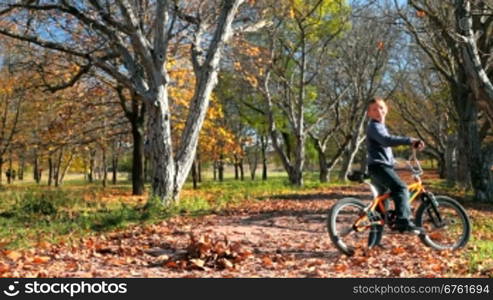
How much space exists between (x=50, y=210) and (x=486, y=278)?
10038mm

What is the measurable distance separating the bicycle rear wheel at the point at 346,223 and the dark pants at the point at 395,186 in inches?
16.1

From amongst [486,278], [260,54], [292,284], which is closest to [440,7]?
[260,54]

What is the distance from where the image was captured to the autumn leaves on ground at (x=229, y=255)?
5.70 meters

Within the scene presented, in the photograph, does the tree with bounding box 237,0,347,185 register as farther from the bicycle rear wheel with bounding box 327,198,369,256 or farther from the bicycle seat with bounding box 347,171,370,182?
the bicycle rear wheel with bounding box 327,198,369,256

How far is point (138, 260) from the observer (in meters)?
6.49

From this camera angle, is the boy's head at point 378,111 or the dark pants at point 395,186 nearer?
the dark pants at point 395,186

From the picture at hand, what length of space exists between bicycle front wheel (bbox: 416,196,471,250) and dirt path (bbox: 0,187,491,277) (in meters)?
0.17

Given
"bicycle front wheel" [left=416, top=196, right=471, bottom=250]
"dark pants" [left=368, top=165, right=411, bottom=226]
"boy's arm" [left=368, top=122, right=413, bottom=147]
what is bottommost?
"bicycle front wheel" [left=416, top=196, right=471, bottom=250]

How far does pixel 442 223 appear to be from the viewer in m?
6.98

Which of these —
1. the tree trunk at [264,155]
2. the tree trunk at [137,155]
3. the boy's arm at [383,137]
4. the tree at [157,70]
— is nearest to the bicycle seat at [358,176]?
the boy's arm at [383,137]

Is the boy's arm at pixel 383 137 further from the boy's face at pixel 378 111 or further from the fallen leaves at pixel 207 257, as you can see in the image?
the fallen leaves at pixel 207 257

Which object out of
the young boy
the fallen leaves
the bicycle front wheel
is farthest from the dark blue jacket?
the fallen leaves

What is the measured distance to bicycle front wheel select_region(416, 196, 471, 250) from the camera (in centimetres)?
687

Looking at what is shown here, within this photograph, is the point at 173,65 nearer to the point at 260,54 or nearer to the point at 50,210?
the point at 260,54
